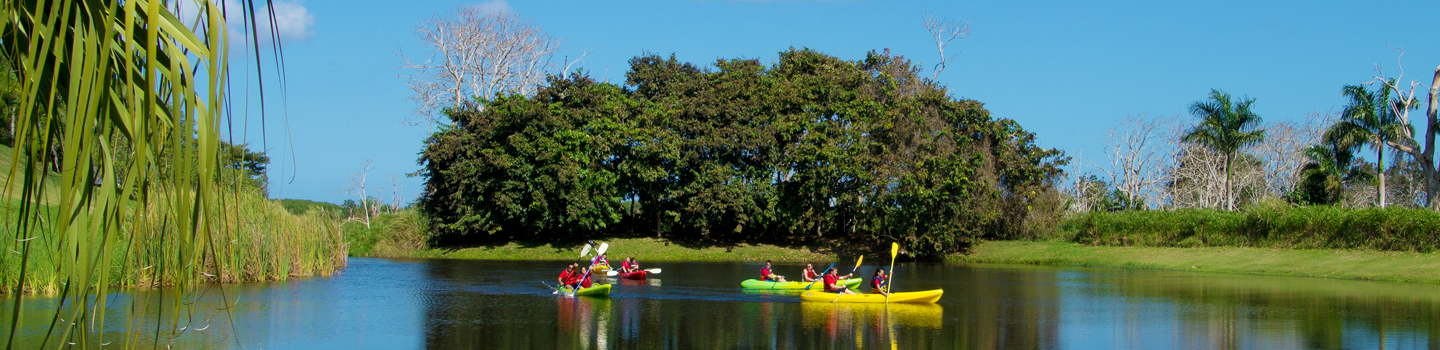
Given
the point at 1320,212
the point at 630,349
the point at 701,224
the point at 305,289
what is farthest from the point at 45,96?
the point at 701,224

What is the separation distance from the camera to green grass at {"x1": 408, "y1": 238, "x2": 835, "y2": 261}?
139ft

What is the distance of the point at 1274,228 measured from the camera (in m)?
33.8

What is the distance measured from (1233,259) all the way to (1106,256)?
539cm

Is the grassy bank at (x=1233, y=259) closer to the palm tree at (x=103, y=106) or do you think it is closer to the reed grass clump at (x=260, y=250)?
the reed grass clump at (x=260, y=250)

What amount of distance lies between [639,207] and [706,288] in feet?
78.7

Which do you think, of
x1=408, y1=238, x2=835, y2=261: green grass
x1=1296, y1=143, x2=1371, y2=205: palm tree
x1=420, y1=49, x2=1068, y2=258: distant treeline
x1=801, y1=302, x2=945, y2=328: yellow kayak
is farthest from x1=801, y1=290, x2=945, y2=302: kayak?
x1=1296, y1=143, x2=1371, y2=205: palm tree

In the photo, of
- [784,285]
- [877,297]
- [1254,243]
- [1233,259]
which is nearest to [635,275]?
[784,285]

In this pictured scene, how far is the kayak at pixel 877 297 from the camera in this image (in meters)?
21.9

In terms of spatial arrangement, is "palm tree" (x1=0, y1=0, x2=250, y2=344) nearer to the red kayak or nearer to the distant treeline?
the red kayak

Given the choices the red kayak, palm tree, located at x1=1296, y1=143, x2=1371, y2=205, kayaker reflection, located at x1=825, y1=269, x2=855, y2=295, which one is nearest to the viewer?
kayaker reflection, located at x1=825, y1=269, x2=855, y2=295

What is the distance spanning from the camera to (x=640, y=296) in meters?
23.4

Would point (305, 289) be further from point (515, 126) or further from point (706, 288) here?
point (515, 126)

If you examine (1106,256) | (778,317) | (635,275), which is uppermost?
(1106,256)

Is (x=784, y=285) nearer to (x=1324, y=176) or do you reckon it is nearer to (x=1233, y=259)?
(x=1233, y=259)
